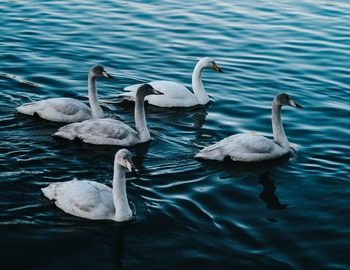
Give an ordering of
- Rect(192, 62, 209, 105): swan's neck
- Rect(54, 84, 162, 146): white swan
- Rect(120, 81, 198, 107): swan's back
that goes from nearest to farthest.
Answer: Rect(54, 84, 162, 146): white swan → Rect(120, 81, 198, 107): swan's back → Rect(192, 62, 209, 105): swan's neck

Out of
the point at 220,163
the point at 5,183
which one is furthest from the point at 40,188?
the point at 220,163

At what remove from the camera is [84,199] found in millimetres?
13172

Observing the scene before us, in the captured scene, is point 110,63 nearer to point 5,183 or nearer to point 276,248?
point 5,183

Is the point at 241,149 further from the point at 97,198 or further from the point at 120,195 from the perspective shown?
the point at 97,198

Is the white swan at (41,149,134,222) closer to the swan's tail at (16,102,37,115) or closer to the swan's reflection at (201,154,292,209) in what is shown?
the swan's reflection at (201,154,292,209)

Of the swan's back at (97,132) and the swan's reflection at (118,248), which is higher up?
the swan's back at (97,132)

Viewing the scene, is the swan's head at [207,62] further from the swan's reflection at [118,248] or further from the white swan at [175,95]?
the swan's reflection at [118,248]

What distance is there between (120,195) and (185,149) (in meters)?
4.33

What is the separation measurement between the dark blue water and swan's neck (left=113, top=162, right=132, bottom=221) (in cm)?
22

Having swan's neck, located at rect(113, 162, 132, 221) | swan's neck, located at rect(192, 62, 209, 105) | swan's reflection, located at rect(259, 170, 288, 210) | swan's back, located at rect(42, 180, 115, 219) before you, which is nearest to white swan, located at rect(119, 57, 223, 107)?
swan's neck, located at rect(192, 62, 209, 105)

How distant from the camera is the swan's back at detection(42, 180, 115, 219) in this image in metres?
13.2

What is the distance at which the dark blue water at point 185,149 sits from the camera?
12.4 meters

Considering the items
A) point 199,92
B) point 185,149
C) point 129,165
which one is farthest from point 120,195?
point 199,92

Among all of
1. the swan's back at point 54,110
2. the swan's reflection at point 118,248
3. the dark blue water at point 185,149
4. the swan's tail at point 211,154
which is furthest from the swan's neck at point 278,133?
the swan's reflection at point 118,248
